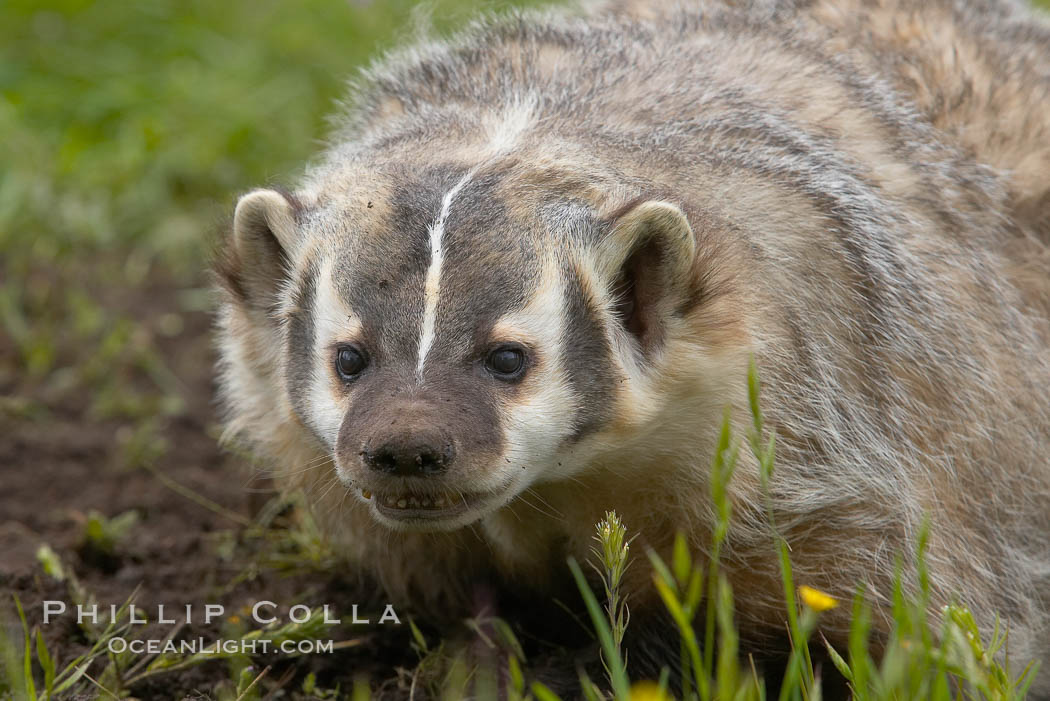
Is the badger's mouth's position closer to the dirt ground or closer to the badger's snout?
the badger's snout

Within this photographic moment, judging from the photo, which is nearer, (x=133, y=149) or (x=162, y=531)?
(x=162, y=531)

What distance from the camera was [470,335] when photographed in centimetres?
304

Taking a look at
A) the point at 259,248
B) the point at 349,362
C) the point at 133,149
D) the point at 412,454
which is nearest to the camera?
the point at 412,454

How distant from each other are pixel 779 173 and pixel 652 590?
111 cm

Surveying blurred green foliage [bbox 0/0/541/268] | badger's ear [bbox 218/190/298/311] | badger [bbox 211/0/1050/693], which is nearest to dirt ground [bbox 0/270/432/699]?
badger [bbox 211/0/1050/693]

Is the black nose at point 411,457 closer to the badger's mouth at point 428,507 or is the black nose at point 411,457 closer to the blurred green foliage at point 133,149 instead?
the badger's mouth at point 428,507

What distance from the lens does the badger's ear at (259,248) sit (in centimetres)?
352

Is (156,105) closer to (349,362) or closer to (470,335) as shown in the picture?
(349,362)

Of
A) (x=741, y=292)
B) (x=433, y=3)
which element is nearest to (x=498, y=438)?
(x=741, y=292)

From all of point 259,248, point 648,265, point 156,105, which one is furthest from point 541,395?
point 156,105

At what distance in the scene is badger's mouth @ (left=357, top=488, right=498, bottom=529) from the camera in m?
3.08

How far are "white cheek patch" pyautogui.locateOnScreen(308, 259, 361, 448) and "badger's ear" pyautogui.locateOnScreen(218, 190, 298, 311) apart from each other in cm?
27

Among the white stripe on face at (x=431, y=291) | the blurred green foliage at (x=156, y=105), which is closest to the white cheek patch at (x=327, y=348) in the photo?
the white stripe on face at (x=431, y=291)

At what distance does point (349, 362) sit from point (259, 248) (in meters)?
0.60
